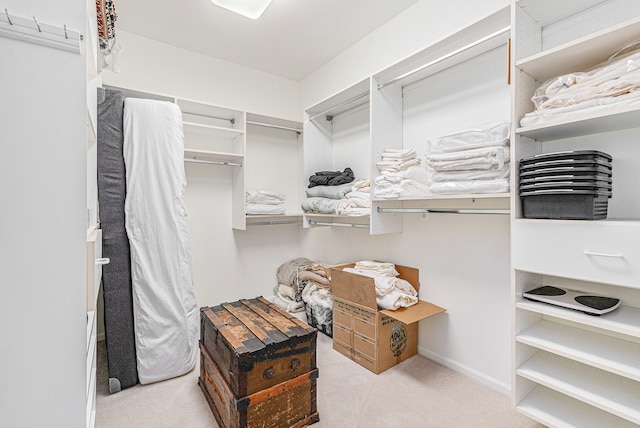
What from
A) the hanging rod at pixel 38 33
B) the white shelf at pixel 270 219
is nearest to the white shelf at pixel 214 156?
the white shelf at pixel 270 219

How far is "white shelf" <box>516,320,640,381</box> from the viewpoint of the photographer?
3.87 ft

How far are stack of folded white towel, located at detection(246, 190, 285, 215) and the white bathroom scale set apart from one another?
2333mm

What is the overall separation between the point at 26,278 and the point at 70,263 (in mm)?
105

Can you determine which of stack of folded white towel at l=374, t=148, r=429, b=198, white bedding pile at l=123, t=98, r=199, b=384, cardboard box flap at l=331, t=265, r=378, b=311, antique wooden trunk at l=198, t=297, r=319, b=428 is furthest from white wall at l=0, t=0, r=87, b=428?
stack of folded white towel at l=374, t=148, r=429, b=198

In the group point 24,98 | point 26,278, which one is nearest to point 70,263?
point 26,278

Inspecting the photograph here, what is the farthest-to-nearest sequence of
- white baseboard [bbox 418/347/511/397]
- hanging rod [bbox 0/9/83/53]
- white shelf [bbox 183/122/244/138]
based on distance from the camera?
white shelf [bbox 183/122/244/138], white baseboard [bbox 418/347/511/397], hanging rod [bbox 0/9/83/53]

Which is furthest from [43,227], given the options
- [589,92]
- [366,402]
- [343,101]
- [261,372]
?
[343,101]

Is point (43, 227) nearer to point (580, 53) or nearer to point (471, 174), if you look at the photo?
point (471, 174)

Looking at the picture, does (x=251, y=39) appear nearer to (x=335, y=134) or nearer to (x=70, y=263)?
(x=335, y=134)

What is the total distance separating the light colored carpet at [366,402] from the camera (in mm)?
1697

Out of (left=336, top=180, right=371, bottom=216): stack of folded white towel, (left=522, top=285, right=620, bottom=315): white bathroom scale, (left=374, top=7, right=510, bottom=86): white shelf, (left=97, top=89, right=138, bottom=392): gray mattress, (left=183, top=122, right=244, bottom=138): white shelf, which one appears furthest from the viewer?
(left=183, top=122, right=244, bottom=138): white shelf

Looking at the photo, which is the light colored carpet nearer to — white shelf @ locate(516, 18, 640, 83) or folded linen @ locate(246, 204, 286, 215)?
folded linen @ locate(246, 204, 286, 215)

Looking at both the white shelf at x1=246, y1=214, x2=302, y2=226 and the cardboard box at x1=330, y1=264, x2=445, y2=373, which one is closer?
the cardboard box at x1=330, y1=264, x2=445, y2=373

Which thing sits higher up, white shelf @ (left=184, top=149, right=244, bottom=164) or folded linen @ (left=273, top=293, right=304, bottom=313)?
white shelf @ (left=184, top=149, right=244, bottom=164)
